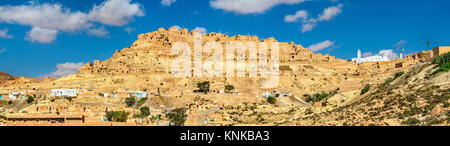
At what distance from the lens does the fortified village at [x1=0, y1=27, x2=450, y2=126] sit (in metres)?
29.6

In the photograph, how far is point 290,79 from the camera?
3100 inches

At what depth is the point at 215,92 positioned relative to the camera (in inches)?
2312

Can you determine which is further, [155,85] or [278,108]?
[155,85]

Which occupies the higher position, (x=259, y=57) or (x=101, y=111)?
(x=259, y=57)

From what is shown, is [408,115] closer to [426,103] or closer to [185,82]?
[426,103]

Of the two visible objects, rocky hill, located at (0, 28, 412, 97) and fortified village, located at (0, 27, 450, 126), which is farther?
rocky hill, located at (0, 28, 412, 97)

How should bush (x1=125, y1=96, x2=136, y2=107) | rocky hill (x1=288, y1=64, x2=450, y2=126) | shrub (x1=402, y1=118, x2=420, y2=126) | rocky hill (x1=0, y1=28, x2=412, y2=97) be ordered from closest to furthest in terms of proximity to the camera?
shrub (x1=402, y1=118, x2=420, y2=126)
rocky hill (x1=288, y1=64, x2=450, y2=126)
bush (x1=125, y1=96, x2=136, y2=107)
rocky hill (x1=0, y1=28, x2=412, y2=97)

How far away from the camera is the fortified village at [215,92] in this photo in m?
29.6

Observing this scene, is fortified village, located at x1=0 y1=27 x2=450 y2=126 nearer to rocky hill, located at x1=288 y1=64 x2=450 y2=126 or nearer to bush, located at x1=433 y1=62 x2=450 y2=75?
rocky hill, located at x1=288 y1=64 x2=450 y2=126

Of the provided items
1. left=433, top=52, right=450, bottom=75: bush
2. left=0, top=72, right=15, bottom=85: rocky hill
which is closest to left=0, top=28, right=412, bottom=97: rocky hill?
left=0, top=72, right=15, bottom=85: rocky hill

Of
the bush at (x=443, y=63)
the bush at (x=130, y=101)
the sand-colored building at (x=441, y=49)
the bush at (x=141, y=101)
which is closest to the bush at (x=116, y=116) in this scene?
the bush at (x=130, y=101)
